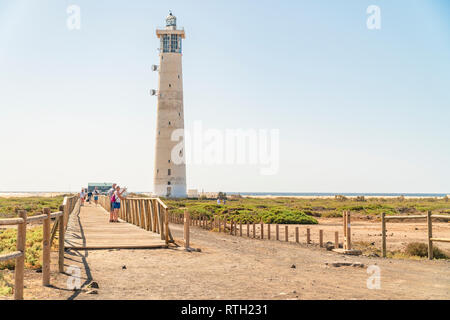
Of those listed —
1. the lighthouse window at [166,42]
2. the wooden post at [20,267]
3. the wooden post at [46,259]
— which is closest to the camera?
the wooden post at [20,267]

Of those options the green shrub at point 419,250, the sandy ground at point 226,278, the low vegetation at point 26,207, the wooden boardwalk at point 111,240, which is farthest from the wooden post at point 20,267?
the low vegetation at point 26,207

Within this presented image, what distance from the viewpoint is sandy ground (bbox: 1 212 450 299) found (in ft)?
24.7

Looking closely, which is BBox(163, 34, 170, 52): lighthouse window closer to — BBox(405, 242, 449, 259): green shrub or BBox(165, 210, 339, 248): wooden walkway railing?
BBox(165, 210, 339, 248): wooden walkway railing

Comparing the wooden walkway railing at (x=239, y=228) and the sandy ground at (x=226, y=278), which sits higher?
the sandy ground at (x=226, y=278)

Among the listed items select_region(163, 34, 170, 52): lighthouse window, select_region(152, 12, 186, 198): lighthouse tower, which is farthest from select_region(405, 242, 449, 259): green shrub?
select_region(163, 34, 170, 52): lighthouse window

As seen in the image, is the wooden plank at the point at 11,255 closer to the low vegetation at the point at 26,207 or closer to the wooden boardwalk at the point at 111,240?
the wooden boardwalk at the point at 111,240

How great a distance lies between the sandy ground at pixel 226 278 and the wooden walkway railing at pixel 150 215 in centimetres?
134

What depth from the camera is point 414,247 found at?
52.3 feet

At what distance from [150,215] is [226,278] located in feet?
29.0

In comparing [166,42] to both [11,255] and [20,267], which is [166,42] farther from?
[11,255]

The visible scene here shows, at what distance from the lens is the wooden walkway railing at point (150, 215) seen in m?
14.0

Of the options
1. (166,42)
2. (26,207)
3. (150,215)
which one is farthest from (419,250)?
(166,42)
